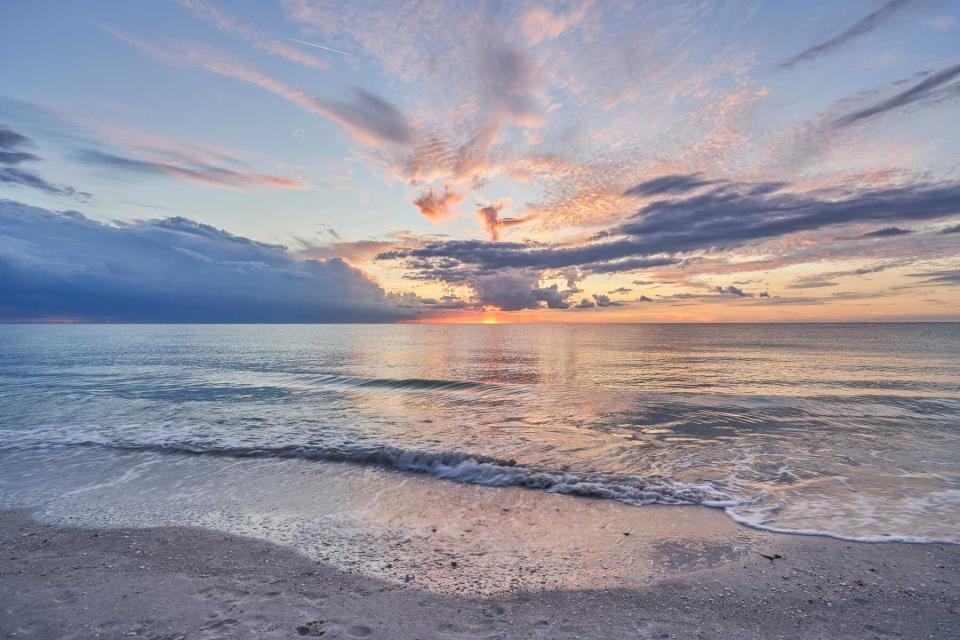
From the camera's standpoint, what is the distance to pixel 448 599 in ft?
18.6

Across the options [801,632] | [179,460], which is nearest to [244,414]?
[179,460]

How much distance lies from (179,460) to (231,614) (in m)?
9.60

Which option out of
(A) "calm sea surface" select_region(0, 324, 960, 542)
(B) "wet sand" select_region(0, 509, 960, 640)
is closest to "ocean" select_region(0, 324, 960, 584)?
Result: (A) "calm sea surface" select_region(0, 324, 960, 542)

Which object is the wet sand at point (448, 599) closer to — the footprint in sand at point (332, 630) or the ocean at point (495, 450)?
the footprint in sand at point (332, 630)

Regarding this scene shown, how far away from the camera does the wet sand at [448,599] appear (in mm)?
5039

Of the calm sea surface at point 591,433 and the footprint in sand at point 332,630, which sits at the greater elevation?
the footprint in sand at point 332,630

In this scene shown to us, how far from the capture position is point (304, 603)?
560cm

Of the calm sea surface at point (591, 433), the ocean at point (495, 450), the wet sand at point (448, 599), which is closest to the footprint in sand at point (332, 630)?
the wet sand at point (448, 599)

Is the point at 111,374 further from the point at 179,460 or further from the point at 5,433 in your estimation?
the point at 179,460

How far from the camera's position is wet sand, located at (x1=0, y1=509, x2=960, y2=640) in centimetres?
504

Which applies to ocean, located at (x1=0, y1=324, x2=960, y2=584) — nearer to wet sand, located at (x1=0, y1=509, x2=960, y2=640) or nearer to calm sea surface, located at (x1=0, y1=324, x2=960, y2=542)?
calm sea surface, located at (x1=0, y1=324, x2=960, y2=542)

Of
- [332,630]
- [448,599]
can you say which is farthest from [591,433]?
[332,630]

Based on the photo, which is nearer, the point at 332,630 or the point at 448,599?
the point at 332,630

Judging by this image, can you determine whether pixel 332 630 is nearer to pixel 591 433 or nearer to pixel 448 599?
pixel 448 599
